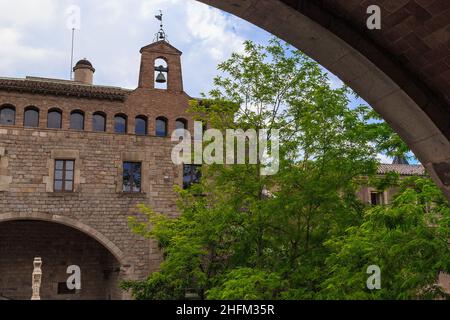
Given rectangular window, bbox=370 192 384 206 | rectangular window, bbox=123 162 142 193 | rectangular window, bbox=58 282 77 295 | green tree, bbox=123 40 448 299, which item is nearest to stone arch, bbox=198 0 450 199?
green tree, bbox=123 40 448 299

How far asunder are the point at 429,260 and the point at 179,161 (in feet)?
56.3

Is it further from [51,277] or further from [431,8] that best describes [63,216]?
[431,8]

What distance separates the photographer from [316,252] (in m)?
A: 11.8

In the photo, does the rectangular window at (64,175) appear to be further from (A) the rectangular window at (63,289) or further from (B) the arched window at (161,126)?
(A) the rectangular window at (63,289)

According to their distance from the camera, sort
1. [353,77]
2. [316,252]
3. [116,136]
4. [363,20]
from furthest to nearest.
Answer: [116,136], [316,252], [353,77], [363,20]

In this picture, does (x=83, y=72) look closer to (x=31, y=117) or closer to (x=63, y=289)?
(x=31, y=117)

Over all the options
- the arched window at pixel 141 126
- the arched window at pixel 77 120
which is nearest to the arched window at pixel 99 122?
the arched window at pixel 77 120

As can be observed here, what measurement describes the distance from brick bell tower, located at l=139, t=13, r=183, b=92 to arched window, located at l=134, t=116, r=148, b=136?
155 centimetres

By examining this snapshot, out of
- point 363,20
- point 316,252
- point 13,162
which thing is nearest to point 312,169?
point 316,252

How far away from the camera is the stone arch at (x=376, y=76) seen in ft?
12.0

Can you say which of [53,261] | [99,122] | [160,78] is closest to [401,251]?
[99,122]

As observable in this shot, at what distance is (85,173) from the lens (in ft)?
72.6

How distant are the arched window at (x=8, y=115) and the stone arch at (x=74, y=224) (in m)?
4.09

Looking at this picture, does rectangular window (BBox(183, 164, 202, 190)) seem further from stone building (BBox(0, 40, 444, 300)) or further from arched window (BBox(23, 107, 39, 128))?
arched window (BBox(23, 107, 39, 128))
